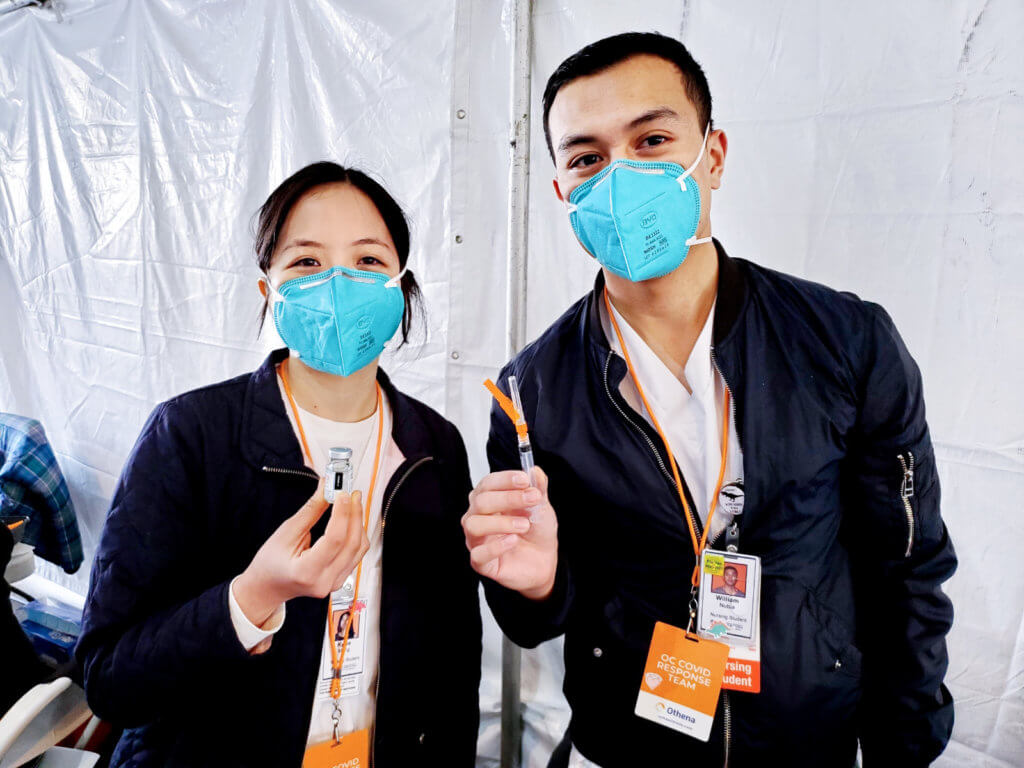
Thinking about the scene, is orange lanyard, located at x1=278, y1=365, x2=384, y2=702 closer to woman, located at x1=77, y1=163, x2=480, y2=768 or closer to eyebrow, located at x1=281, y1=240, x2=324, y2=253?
woman, located at x1=77, y1=163, x2=480, y2=768

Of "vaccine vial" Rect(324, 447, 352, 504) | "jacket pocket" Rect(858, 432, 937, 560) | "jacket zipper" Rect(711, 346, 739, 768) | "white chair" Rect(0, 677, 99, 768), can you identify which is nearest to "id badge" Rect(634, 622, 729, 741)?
"jacket zipper" Rect(711, 346, 739, 768)

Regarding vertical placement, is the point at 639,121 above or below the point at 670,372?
above

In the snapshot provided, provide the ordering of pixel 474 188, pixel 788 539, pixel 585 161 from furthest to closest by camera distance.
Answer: pixel 474 188 < pixel 585 161 < pixel 788 539

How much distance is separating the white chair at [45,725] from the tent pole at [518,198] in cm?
124

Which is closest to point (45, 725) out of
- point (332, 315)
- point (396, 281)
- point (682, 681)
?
point (332, 315)

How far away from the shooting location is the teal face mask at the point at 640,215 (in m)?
1.06

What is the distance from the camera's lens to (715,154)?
1.19 m

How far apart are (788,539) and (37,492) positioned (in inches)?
121

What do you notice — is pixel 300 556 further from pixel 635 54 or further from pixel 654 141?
pixel 635 54

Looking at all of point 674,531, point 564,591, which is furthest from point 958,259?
point 564,591

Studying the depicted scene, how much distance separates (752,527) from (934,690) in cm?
50

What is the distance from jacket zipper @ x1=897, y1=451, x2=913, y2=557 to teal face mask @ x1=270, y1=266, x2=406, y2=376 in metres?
1.07

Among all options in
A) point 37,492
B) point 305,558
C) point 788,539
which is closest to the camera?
point 305,558

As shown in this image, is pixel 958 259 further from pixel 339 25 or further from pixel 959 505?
pixel 339 25
